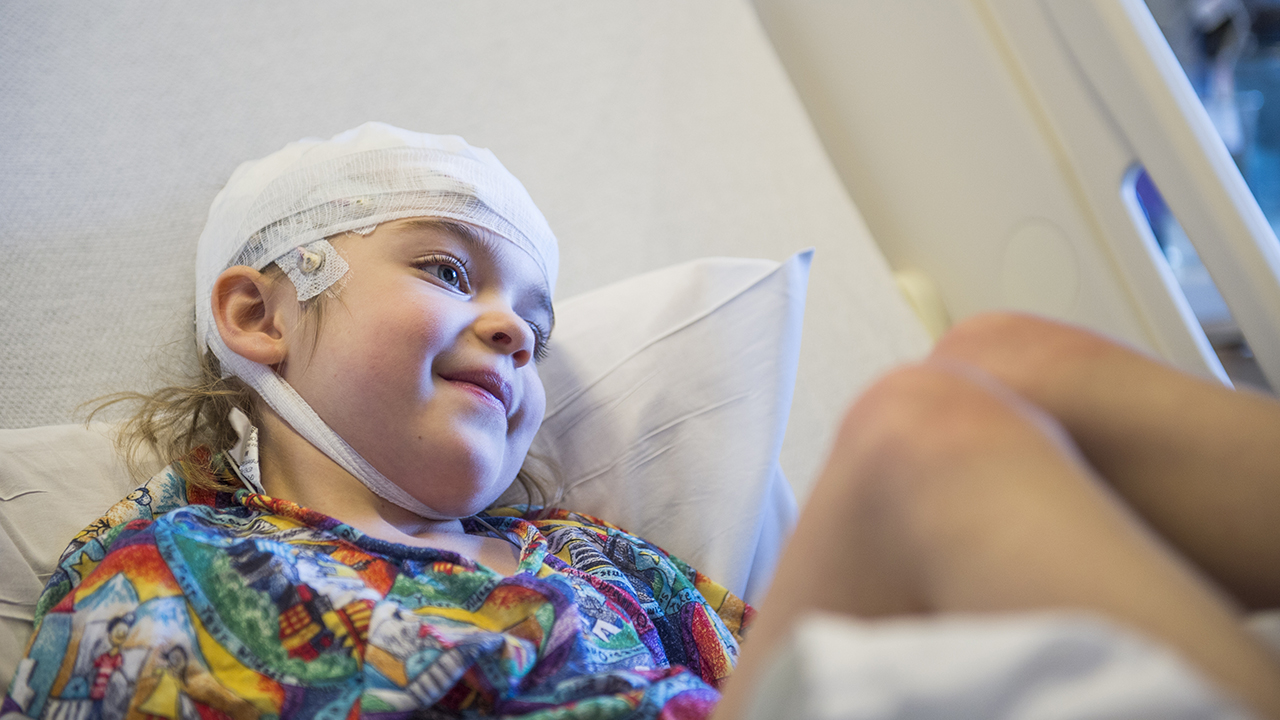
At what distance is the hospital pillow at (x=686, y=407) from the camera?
1.07 meters

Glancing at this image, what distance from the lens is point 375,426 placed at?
854 mm

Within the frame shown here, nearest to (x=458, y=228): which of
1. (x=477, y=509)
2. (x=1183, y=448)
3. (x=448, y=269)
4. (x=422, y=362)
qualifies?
(x=448, y=269)

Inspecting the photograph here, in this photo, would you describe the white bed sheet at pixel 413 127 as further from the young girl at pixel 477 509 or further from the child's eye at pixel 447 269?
the child's eye at pixel 447 269

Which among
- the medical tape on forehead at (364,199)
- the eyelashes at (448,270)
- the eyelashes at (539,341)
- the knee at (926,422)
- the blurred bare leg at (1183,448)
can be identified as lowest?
the blurred bare leg at (1183,448)

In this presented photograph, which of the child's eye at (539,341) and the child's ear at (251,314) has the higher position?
the child's ear at (251,314)

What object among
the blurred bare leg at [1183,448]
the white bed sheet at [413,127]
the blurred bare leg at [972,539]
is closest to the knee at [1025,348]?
the blurred bare leg at [1183,448]

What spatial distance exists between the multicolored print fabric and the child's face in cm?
10

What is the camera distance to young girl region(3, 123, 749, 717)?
0.66 m

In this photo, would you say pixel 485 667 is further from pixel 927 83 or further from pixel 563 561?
pixel 927 83

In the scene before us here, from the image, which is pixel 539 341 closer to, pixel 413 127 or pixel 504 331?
pixel 504 331

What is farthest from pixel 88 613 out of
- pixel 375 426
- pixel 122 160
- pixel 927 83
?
pixel 927 83

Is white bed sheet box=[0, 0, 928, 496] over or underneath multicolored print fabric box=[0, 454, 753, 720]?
over

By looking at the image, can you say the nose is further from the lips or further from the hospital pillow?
the hospital pillow

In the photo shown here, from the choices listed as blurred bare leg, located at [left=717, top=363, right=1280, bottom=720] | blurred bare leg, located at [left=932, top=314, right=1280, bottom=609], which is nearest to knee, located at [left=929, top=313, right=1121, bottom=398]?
blurred bare leg, located at [left=932, top=314, right=1280, bottom=609]
